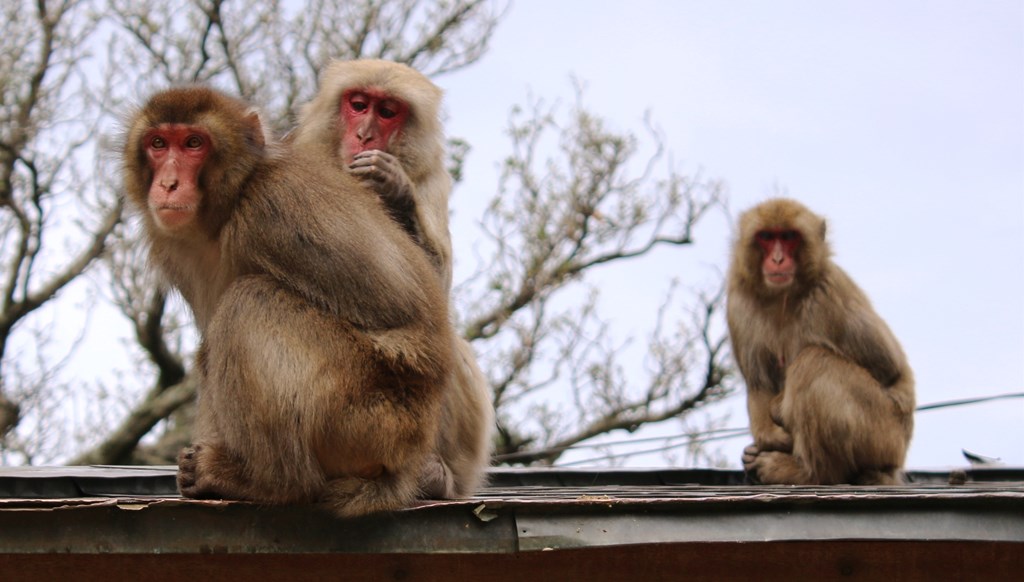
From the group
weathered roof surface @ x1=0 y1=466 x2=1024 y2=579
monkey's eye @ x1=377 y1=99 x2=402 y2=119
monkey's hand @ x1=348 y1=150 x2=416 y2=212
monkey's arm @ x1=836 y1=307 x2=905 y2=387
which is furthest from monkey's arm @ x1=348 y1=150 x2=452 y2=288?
monkey's arm @ x1=836 y1=307 x2=905 y2=387

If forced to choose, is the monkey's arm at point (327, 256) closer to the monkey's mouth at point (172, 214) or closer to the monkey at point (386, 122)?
the monkey's mouth at point (172, 214)

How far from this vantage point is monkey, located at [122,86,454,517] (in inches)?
131

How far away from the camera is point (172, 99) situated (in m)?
3.65

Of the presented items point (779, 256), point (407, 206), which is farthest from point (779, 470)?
point (407, 206)

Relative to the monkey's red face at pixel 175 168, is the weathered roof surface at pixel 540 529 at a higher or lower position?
lower

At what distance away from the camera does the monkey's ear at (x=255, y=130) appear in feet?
12.1

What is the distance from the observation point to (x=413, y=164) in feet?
16.2

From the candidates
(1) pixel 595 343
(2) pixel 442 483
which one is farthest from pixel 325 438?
(1) pixel 595 343

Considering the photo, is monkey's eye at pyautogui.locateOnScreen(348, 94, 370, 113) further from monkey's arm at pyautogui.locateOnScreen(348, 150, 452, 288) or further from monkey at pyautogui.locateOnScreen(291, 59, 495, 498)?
monkey's arm at pyautogui.locateOnScreen(348, 150, 452, 288)

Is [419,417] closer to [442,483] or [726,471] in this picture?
[442,483]

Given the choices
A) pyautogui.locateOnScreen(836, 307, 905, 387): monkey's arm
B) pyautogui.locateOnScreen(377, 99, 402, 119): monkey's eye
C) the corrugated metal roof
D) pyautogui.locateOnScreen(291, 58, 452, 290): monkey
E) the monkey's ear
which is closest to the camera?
the corrugated metal roof

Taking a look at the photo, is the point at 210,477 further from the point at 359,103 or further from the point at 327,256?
the point at 359,103

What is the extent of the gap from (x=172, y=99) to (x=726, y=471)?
438cm

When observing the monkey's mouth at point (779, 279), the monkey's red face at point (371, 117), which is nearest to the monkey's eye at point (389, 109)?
the monkey's red face at point (371, 117)
